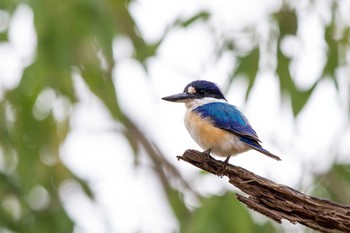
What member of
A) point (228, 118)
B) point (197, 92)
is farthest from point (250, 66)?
point (228, 118)

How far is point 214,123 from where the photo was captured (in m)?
5.07

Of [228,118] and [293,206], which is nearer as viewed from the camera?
[293,206]

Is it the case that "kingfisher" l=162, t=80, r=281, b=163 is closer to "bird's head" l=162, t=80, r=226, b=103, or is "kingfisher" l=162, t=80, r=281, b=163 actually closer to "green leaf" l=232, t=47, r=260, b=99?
Answer: "bird's head" l=162, t=80, r=226, b=103

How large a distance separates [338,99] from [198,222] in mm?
1076

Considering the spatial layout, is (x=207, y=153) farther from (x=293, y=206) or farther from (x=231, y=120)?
(x=293, y=206)

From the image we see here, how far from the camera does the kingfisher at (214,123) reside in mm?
4914

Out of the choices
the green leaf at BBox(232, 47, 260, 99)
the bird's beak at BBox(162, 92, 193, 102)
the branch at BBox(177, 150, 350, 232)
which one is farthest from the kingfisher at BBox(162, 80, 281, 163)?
the green leaf at BBox(232, 47, 260, 99)

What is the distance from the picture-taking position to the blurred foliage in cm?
589

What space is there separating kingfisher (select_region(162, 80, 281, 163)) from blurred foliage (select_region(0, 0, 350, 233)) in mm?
596

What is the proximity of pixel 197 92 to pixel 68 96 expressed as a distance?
4.48ft

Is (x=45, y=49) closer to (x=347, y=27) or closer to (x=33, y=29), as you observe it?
(x=33, y=29)

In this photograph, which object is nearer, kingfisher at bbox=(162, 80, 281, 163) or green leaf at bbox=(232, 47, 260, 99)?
kingfisher at bbox=(162, 80, 281, 163)

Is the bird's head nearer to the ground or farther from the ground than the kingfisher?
farther from the ground

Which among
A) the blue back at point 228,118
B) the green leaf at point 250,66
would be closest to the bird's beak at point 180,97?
the blue back at point 228,118
